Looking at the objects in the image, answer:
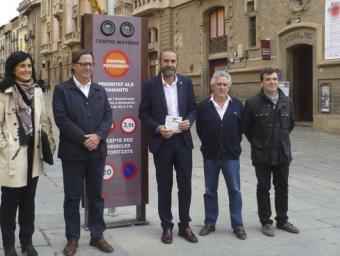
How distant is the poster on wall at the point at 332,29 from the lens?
17016 mm

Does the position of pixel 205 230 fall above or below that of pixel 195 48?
below

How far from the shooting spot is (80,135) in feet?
16.1

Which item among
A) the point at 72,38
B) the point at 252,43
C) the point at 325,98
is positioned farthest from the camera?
the point at 72,38

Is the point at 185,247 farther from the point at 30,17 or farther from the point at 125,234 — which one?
the point at 30,17

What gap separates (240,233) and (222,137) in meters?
1.08

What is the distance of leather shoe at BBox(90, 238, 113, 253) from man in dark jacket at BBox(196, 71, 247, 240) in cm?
113

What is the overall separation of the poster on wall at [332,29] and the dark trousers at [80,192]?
13718 millimetres

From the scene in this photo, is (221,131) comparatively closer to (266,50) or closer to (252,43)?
(266,50)

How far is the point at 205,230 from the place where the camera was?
19.2 feet

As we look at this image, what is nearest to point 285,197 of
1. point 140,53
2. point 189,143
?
point 189,143

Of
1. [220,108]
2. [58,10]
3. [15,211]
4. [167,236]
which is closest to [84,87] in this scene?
[15,211]

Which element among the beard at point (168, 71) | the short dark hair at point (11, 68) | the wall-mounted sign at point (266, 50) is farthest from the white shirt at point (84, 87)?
the wall-mounted sign at point (266, 50)

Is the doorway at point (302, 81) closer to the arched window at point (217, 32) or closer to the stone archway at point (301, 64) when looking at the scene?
the stone archway at point (301, 64)

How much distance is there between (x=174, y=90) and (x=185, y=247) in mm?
1651
